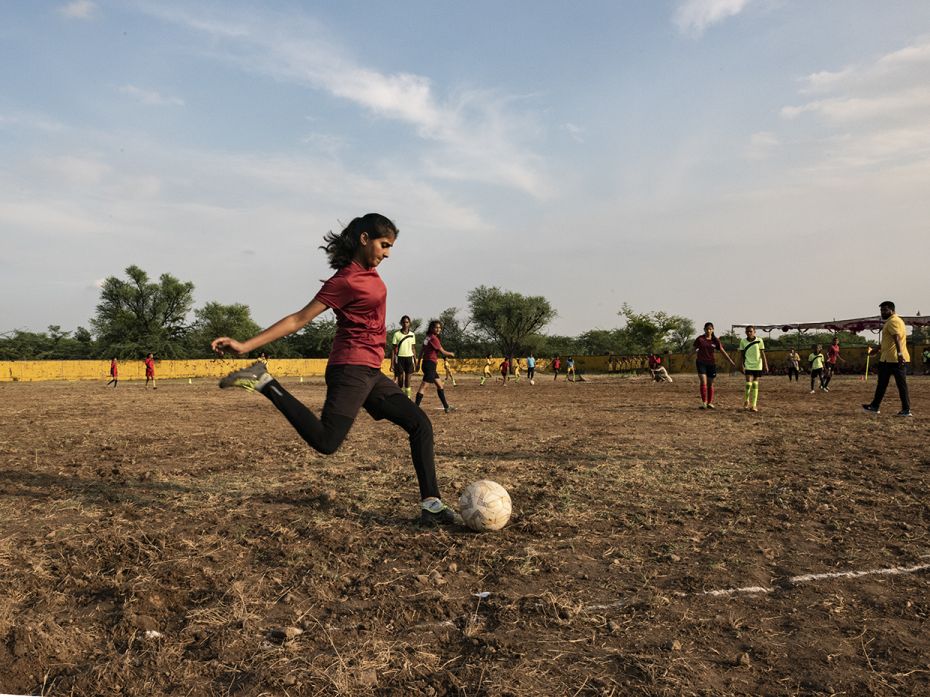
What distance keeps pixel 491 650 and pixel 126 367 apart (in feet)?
175

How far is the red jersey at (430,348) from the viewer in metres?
12.4

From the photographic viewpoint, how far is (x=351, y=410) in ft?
13.5

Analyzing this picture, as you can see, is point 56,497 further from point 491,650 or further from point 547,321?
point 547,321

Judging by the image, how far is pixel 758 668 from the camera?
91.3 inches

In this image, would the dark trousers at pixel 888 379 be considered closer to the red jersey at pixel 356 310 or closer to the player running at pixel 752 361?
the player running at pixel 752 361

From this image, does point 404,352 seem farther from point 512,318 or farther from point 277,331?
point 512,318

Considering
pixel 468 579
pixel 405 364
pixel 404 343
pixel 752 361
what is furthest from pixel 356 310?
pixel 752 361

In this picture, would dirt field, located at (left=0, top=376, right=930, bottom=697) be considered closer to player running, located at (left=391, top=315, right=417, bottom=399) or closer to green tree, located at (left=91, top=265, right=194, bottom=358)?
player running, located at (left=391, top=315, right=417, bottom=399)

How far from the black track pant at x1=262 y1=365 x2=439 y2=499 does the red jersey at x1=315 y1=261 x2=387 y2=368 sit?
0.08 meters

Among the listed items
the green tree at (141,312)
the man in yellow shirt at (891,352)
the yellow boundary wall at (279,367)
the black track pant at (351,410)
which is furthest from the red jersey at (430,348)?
the green tree at (141,312)

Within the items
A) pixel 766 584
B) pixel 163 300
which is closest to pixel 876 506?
pixel 766 584

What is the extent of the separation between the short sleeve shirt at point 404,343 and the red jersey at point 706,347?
6254 mm

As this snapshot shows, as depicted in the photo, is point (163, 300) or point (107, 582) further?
point (163, 300)

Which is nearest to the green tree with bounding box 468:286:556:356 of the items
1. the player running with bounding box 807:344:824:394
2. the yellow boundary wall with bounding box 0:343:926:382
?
the yellow boundary wall with bounding box 0:343:926:382
